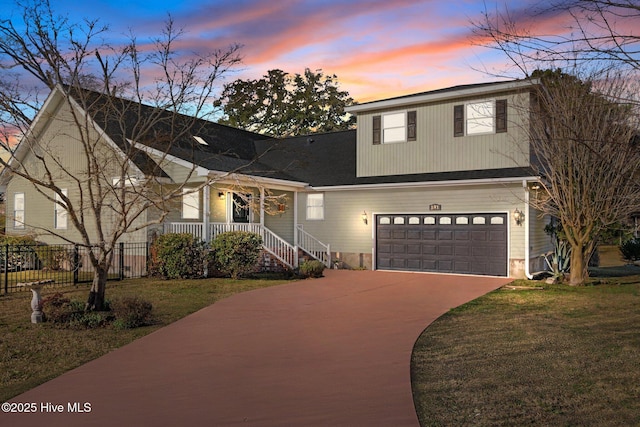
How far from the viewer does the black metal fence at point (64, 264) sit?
15125 millimetres

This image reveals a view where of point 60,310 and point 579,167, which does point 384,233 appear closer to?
point 579,167

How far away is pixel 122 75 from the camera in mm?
11828

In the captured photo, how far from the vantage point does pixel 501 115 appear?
16.2 meters

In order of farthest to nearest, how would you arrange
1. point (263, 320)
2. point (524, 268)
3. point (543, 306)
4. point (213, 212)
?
point (213, 212) < point (524, 268) < point (543, 306) < point (263, 320)

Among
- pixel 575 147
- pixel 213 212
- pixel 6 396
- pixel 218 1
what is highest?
pixel 218 1

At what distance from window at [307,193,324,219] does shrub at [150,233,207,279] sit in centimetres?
563

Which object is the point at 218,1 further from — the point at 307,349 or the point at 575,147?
the point at 575,147

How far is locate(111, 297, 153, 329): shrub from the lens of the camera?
28.3ft

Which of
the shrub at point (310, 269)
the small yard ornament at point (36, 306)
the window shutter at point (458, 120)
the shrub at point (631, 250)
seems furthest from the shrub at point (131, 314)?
the shrub at point (631, 250)

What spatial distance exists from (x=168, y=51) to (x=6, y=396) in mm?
8778

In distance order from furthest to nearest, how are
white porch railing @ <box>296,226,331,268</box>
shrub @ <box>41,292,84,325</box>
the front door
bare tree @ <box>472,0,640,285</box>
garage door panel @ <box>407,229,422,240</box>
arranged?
the front door → white porch railing @ <box>296,226,331,268</box> → garage door panel @ <box>407,229,422,240</box> → bare tree @ <box>472,0,640,285</box> → shrub @ <box>41,292,84,325</box>

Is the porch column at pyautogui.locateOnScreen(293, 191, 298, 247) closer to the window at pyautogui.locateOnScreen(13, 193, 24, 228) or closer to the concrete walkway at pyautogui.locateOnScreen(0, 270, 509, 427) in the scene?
the concrete walkway at pyautogui.locateOnScreen(0, 270, 509, 427)

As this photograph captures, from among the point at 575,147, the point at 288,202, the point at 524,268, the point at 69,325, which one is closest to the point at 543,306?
the point at 524,268

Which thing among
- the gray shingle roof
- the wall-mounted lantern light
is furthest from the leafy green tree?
the wall-mounted lantern light
